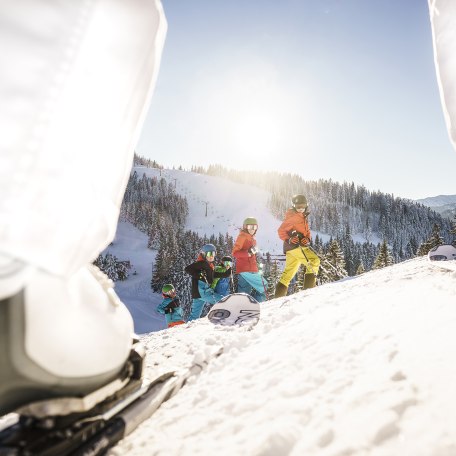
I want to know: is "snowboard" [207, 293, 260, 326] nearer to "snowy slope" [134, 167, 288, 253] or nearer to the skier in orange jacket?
the skier in orange jacket

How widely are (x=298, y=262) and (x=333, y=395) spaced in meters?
5.26

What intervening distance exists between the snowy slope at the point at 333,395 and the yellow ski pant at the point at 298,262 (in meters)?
4.21

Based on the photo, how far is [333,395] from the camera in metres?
1.08

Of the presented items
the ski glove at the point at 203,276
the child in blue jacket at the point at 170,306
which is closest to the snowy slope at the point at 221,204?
the child in blue jacket at the point at 170,306

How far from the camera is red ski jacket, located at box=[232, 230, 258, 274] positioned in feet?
23.6

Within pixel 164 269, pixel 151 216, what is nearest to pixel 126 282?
pixel 164 269

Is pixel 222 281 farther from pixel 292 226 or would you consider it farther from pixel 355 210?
pixel 355 210

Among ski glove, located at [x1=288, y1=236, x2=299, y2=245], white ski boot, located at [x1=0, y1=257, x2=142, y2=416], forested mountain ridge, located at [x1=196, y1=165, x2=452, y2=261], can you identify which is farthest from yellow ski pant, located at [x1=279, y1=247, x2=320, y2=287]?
forested mountain ridge, located at [x1=196, y1=165, x2=452, y2=261]

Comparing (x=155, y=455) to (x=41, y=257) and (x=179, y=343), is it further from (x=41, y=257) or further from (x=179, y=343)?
(x=179, y=343)

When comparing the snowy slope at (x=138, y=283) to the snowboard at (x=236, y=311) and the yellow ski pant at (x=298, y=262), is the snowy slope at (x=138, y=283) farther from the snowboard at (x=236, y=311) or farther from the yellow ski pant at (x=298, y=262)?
the snowboard at (x=236, y=311)

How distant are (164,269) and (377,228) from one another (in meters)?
80.1

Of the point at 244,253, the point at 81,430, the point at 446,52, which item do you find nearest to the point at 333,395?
the point at 81,430

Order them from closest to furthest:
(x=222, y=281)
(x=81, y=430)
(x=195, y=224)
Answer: (x=81, y=430) < (x=222, y=281) < (x=195, y=224)

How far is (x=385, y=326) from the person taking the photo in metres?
1.58
